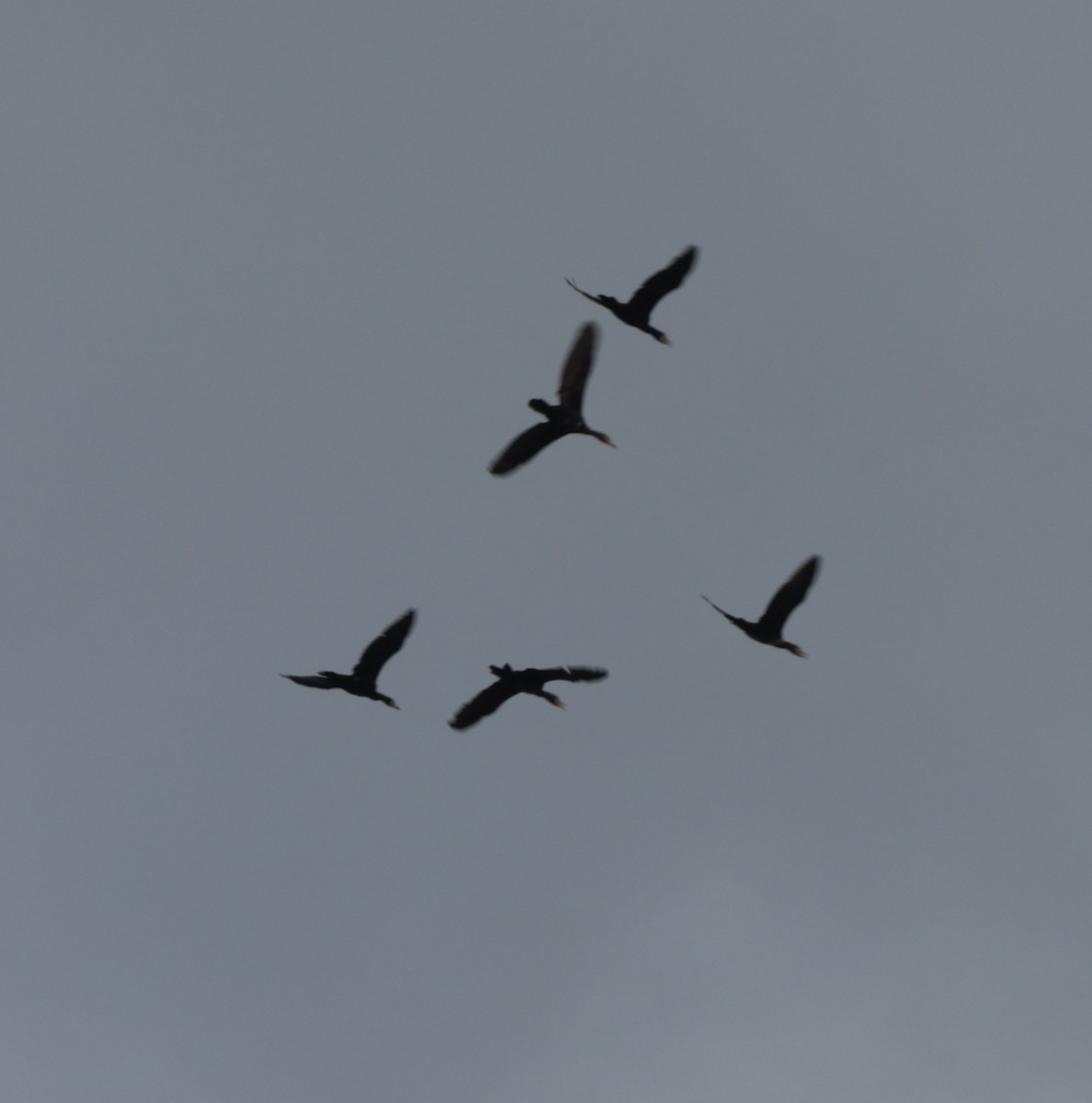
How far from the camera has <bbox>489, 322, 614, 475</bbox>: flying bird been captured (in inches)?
2173

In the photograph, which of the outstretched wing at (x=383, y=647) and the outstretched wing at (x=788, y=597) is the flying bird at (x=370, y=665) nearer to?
the outstretched wing at (x=383, y=647)

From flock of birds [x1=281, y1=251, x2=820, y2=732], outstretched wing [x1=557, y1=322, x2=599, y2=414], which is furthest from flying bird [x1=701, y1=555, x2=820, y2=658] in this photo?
outstretched wing [x1=557, y1=322, x2=599, y2=414]

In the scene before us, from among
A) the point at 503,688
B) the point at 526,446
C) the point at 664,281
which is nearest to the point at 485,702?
the point at 503,688

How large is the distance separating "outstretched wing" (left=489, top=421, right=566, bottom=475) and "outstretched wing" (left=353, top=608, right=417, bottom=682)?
4039 millimetres

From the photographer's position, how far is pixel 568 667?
185 ft

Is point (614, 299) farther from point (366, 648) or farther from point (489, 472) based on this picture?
point (366, 648)

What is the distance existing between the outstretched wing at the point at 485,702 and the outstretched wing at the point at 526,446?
518 cm

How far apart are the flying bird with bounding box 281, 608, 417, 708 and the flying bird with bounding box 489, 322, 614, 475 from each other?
434cm

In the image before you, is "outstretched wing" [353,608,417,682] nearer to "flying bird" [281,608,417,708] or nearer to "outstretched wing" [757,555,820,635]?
"flying bird" [281,608,417,708]

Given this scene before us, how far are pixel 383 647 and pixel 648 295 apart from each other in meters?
10.1

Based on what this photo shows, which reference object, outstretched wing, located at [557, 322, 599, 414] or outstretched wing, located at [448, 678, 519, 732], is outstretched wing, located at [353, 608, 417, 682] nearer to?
outstretched wing, located at [448, 678, 519, 732]

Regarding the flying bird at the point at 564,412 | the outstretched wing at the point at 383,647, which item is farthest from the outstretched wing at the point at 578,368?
the outstretched wing at the point at 383,647

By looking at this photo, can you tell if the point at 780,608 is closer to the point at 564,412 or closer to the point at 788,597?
the point at 788,597

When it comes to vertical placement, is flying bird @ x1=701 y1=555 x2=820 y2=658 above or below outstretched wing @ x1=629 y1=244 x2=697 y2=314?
below
